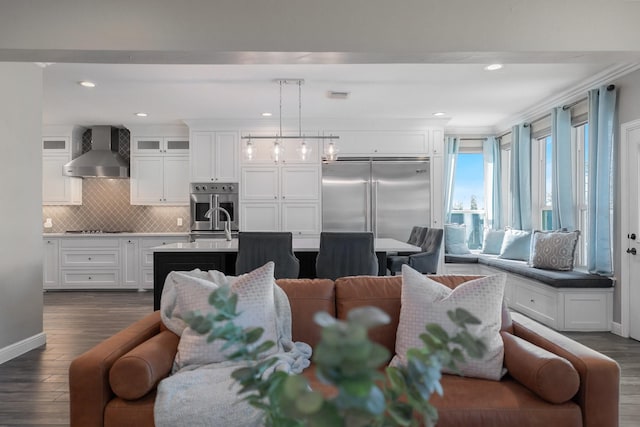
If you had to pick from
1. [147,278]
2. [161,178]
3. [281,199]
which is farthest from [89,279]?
[281,199]

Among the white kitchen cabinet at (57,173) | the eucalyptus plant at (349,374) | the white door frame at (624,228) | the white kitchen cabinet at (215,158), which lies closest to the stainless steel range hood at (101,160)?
the white kitchen cabinet at (57,173)

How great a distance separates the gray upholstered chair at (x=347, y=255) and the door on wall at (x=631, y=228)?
2.39 m

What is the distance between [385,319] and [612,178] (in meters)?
4.63

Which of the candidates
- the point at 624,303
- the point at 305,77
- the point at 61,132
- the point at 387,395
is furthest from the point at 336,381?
the point at 61,132

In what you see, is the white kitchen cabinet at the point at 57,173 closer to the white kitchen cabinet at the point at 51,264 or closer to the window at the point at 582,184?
the white kitchen cabinet at the point at 51,264

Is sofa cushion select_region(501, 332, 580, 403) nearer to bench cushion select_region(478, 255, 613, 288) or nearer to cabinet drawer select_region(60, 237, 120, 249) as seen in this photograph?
bench cushion select_region(478, 255, 613, 288)

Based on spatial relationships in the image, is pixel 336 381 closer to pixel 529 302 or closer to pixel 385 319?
pixel 385 319

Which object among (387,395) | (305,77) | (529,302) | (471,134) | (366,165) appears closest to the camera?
(387,395)

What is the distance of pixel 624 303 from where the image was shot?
409 cm

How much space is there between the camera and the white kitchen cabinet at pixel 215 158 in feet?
21.2

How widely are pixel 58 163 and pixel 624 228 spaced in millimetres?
7534

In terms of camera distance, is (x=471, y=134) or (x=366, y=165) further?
(x=471, y=134)

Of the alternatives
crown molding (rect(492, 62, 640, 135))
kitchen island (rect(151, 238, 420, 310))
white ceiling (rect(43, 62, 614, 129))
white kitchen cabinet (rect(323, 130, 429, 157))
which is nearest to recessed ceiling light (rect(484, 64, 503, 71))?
white ceiling (rect(43, 62, 614, 129))

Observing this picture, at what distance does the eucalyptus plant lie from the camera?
54 cm
